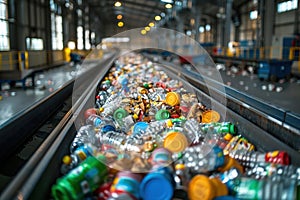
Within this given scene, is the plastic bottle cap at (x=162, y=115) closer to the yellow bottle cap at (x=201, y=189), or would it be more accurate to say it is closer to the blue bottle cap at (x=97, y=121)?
the blue bottle cap at (x=97, y=121)

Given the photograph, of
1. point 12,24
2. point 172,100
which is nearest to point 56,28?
point 12,24

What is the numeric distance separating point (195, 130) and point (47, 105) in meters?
2.43

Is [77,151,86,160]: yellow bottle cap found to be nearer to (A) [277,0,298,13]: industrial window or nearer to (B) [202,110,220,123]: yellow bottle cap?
(B) [202,110,220,123]: yellow bottle cap

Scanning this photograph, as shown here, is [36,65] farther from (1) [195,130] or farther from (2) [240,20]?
(2) [240,20]

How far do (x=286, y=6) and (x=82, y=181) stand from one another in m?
23.6

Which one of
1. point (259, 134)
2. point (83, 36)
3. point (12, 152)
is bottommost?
point (12, 152)

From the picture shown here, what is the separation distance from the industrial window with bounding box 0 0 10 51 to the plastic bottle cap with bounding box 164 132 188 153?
12.7 meters

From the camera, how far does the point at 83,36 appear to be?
3319 cm

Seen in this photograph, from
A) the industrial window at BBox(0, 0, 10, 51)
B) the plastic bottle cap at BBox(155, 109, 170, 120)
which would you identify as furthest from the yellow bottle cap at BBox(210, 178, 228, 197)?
the industrial window at BBox(0, 0, 10, 51)

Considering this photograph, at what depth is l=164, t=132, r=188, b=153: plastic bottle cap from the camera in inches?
90.3

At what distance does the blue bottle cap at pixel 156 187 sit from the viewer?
1.80m

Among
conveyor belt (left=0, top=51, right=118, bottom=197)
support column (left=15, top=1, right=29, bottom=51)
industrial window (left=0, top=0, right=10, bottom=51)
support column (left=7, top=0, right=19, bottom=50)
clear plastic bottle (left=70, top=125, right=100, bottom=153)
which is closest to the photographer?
conveyor belt (left=0, top=51, right=118, bottom=197)

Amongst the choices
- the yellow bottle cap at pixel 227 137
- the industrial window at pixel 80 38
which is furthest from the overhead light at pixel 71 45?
the yellow bottle cap at pixel 227 137

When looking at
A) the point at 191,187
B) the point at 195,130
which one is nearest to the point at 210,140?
the point at 195,130
